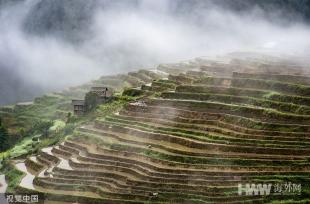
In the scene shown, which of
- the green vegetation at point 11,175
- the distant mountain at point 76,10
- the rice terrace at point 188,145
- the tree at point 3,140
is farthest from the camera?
the distant mountain at point 76,10

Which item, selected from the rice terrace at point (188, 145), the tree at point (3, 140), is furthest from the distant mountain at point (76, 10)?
the tree at point (3, 140)

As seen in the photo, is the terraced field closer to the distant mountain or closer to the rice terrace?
the rice terrace

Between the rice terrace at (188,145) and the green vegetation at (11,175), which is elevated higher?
the rice terrace at (188,145)

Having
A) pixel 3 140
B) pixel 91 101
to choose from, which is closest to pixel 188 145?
pixel 91 101

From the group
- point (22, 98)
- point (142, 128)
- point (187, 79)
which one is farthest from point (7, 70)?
point (142, 128)

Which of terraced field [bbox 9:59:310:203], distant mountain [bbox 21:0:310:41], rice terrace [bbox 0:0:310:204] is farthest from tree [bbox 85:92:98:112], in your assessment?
distant mountain [bbox 21:0:310:41]

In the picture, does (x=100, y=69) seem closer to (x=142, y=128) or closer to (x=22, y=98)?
(x=22, y=98)

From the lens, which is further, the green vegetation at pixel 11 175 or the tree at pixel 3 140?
the tree at pixel 3 140

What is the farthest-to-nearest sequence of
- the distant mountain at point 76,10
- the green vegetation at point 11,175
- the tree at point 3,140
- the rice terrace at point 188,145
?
the distant mountain at point 76,10
the tree at point 3,140
the green vegetation at point 11,175
the rice terrace at point 188,145

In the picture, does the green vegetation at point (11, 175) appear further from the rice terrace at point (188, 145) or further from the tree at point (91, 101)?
the tree at point (91, 101)
